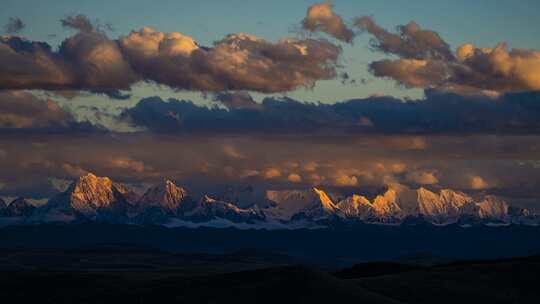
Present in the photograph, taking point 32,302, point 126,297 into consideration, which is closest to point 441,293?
point 126,297

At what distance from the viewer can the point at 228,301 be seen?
157m

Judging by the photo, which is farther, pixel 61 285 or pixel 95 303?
pixel 61 285

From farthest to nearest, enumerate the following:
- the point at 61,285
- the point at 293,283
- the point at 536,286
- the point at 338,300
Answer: the point at 61,285 → the point at 536,286 → the point at 293,283 → the point at 338,300

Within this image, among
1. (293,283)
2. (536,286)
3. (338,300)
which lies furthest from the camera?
(536,286)

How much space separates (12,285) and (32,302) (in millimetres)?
21448

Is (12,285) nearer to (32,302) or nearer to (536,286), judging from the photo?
(32,302)

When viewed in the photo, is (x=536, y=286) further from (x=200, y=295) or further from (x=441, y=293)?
(x=200, y=295)

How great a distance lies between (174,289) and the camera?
16862 centimetres

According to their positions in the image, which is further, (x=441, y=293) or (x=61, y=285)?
(x=61, y=285)

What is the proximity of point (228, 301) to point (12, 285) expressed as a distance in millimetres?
58514

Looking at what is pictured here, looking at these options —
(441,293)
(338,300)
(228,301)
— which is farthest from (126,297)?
(441,293)

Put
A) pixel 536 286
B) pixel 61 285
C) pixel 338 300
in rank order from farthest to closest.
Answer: pixel 61 285 < pixel 536 286 < pixel 338 300

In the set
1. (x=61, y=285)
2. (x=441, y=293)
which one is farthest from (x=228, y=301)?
(x=61, y=285)

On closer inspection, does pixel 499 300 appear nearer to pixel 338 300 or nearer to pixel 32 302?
pixel 338 300
